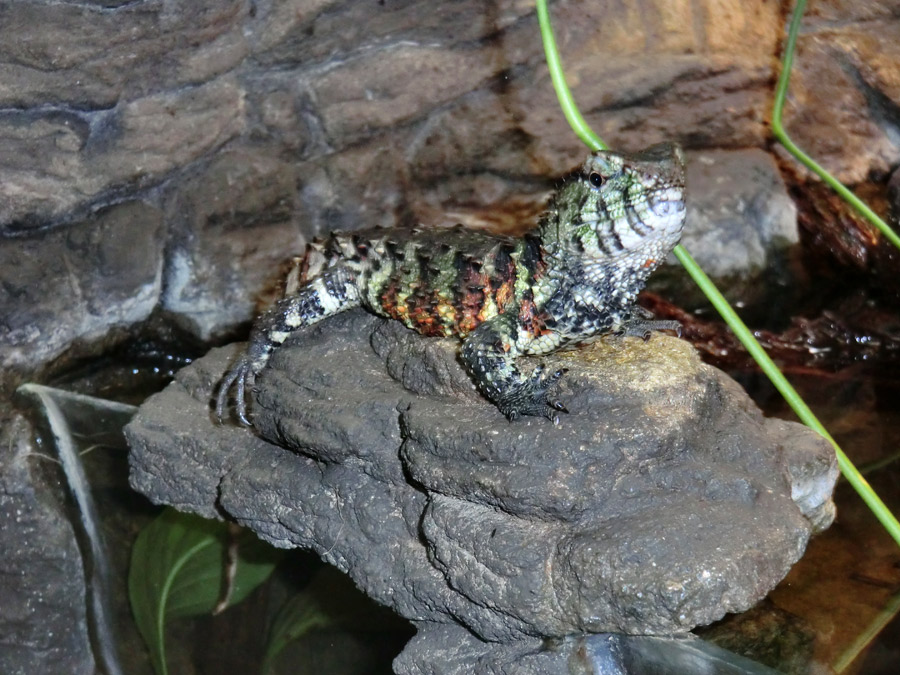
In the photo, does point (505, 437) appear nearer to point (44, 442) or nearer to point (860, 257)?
point (44, 442)

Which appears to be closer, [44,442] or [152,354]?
[44,442]

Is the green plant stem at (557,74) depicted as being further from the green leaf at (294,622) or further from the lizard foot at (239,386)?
the green leaf at (294,622)

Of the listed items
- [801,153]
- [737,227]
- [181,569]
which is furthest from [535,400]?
[737,227]

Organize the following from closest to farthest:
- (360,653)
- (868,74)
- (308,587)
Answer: (360,653) → (308,587) → (868,74)

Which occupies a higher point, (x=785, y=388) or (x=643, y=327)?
(x=643, y=327)

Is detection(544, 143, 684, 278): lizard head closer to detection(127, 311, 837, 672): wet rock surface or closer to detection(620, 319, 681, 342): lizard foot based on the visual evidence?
detection(620, 319, 681, 342): lizard foot

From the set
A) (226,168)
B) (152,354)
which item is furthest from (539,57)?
(152,354)

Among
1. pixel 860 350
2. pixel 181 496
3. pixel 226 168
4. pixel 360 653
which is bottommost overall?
pixel 860 350

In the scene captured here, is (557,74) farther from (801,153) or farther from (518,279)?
(801,153)
